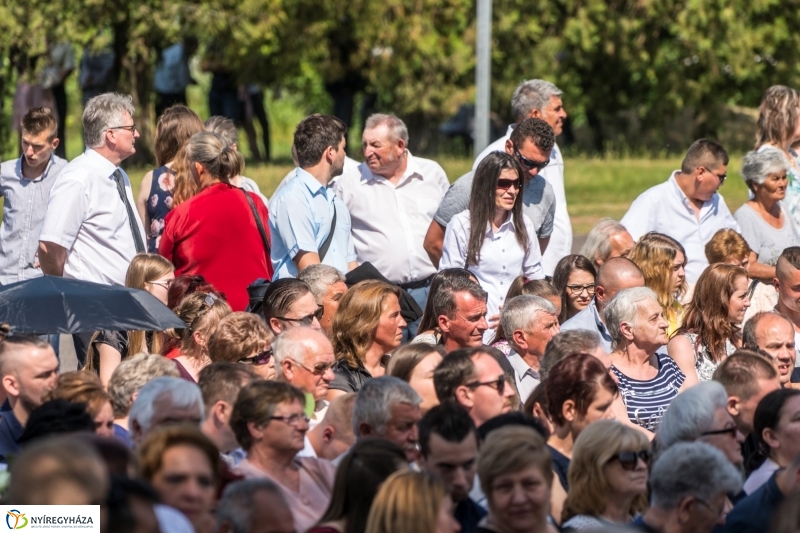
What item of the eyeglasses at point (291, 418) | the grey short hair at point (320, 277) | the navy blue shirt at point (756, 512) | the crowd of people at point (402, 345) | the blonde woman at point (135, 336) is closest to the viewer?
the crowd of people at point (402, 345)

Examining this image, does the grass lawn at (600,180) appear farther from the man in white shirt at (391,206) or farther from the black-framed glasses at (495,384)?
the black-framed glasses at (495,384)

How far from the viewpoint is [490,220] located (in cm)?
883

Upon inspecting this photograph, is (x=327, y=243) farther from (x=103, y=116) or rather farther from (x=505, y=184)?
(x=103, y=116)

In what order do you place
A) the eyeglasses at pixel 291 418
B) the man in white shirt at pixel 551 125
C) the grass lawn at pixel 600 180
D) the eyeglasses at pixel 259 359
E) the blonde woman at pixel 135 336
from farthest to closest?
the grass lawn at pixel 600 180
the man in white shirt at pixel 551 125
the blonde woman at pixel 135 336
the eyeglasses at pixel 259 359
the eyeglasses at pixel 291 418

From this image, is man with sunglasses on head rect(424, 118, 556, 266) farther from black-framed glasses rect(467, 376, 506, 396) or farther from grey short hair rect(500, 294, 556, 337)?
black-framed glasses rect(467, 376, 506, 396)

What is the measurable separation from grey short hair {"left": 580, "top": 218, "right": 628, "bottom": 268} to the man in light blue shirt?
5.20 feet

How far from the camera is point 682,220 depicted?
10.2 m

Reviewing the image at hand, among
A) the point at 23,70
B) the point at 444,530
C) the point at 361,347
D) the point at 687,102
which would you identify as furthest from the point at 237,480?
the point at 687,102

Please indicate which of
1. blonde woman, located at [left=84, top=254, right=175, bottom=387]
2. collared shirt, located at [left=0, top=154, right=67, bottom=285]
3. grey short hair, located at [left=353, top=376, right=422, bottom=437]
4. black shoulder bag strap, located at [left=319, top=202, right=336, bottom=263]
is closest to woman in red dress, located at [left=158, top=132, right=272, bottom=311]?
black shoulder bag strap, located at [left=319, top=202, right=336, bottom=263]

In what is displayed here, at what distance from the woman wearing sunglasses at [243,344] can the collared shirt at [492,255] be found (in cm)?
187

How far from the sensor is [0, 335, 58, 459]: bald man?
641cm

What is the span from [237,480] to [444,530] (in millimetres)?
823

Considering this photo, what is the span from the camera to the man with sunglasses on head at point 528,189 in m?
9.16

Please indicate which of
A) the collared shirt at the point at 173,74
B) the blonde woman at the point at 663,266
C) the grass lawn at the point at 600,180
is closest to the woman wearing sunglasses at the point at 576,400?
the blonde woman at the point at 663,266
